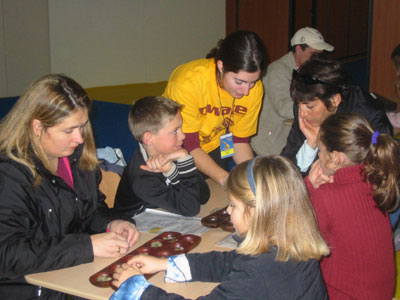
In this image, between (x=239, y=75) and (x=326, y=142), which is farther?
(x=239, y=75)

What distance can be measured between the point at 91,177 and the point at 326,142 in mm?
989

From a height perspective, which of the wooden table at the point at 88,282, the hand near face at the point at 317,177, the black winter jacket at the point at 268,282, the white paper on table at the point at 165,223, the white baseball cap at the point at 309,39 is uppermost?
the white baseball cap at the point at 309,39

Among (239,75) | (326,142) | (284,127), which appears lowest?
(284,127)

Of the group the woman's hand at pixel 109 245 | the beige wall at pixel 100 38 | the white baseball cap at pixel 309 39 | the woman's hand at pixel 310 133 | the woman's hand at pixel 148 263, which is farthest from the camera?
the beige wall at pixel 100 38

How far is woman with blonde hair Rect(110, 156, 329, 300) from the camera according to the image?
1.41 metres

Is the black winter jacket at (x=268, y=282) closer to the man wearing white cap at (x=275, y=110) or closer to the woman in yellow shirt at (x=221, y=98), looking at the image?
the woman in yellow shirt at (x=221, y=98)

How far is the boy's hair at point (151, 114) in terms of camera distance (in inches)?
94.9

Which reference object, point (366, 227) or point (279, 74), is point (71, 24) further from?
point (366, 227)

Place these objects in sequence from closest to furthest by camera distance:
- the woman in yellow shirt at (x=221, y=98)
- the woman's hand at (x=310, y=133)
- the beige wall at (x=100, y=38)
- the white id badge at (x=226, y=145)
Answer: the woman in yellow shirt at (x=221, y=98) → the woman's hand at (x=310, y=133) → the white id badge at (x=226, y=145) → the beige wall at (x=100, y=38)

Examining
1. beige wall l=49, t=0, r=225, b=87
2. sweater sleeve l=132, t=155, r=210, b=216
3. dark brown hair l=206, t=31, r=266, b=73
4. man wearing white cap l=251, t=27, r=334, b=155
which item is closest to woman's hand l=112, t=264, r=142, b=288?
sweater sleeve l=132, t=155, r=210, b=216

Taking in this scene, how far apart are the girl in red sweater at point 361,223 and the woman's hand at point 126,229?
712 millimetres

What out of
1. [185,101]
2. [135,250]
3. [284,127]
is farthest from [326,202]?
[284,127]

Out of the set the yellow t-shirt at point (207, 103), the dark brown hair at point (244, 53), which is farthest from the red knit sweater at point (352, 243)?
the yellow t-shirt at point (207, 103)

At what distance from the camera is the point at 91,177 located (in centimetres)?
212
